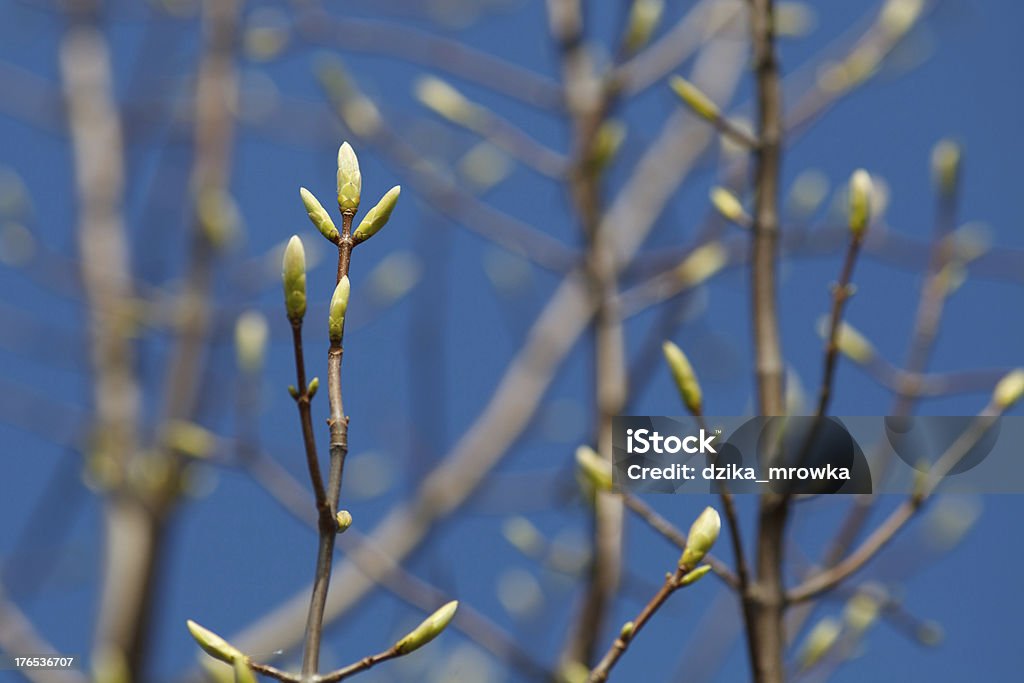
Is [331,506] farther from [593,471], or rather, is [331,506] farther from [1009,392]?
[1009,392]

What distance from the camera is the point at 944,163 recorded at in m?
1.47

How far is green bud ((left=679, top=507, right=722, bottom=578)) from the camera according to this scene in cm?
90

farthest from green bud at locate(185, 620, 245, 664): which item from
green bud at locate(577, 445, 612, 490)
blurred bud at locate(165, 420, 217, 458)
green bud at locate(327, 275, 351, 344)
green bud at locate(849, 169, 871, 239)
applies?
blurred bud at locate(165, 420, 217, 458)

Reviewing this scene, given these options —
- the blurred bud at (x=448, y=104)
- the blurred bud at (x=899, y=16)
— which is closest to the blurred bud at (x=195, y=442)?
the blurred bud at (x=448, y=104)

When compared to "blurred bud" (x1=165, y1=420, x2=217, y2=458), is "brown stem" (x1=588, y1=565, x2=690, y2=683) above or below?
below

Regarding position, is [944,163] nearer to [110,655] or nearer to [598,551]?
[598,551]

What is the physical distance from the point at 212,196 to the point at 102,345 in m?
0.50

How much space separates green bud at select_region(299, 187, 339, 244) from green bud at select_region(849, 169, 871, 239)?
572 mm

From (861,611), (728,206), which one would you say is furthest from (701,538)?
(861,611)

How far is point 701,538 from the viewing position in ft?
2.95

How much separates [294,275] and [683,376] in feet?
1.46

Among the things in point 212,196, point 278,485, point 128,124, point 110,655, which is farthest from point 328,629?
point 128,124

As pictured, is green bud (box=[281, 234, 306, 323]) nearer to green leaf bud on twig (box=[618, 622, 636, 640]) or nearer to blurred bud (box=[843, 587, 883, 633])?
green leaf bud on twig (box=[618, 622, 636, 640])

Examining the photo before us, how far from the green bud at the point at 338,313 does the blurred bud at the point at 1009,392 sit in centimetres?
80
